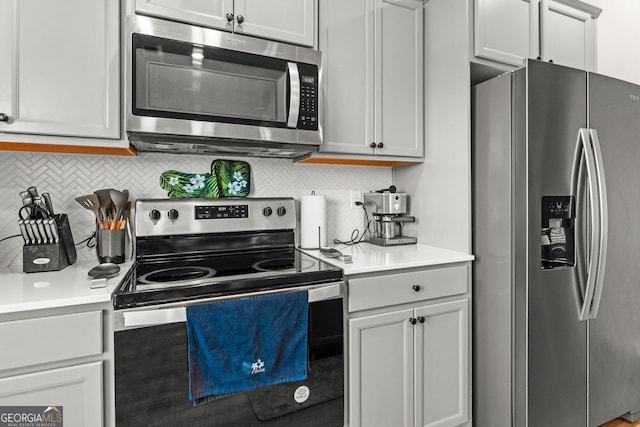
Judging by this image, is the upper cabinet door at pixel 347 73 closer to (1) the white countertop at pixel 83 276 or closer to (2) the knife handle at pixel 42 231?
(1) the white countertop at pixel 83 276

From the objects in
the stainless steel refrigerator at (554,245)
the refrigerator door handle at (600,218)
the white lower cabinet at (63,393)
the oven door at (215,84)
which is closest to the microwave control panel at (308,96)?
the oven door at (215,84)

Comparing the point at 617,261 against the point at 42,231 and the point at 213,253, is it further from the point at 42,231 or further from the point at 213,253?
the point at 42,231

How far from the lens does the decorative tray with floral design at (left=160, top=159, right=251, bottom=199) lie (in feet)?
5.75

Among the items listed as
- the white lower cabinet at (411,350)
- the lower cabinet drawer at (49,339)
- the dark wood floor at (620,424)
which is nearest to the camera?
A: the lower cabinet drawer at (49,339)

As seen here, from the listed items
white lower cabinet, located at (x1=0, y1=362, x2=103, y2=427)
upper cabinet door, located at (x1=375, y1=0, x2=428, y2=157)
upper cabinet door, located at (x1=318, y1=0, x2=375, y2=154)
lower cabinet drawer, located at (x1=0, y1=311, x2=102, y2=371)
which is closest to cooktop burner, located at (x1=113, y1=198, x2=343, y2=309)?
lower cabinet drawer, located at (x1=0, y1=311, x2=102, y2=371)

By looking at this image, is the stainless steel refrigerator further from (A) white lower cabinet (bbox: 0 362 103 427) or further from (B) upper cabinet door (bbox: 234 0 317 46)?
(A) white lower cabinet (bbox: 0 362 103 427)

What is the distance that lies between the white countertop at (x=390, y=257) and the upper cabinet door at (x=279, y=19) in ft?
3.63

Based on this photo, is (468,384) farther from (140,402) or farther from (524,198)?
(140,402)

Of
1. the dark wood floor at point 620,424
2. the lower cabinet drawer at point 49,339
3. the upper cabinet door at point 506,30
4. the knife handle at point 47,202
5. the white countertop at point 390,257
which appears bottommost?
the dark wood floor at point 620,424

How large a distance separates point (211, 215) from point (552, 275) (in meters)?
1.68

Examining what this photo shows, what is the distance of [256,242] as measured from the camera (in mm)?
1832

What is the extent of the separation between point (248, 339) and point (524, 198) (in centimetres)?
134

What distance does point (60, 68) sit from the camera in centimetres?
133

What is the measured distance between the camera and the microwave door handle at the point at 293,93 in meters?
1.55
